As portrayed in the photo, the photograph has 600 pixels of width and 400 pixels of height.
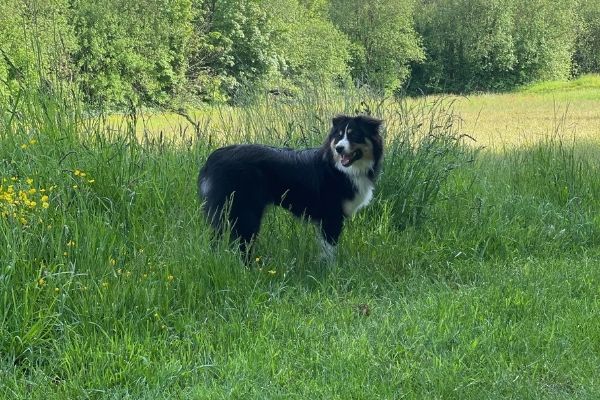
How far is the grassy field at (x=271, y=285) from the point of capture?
2725 mm

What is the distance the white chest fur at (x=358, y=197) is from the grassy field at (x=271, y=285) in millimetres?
241

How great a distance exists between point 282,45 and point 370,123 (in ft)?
95.8

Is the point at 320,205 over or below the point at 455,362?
over

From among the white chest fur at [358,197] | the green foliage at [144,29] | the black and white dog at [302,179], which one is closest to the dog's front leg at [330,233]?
the black and white dog at [302,179]

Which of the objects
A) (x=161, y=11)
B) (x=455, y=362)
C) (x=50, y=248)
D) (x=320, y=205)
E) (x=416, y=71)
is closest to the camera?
(x=455, y=362)

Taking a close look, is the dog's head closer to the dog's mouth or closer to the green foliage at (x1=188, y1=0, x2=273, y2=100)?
the dog's mouth

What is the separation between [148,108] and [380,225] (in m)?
3.27

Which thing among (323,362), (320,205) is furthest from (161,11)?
(323,362)

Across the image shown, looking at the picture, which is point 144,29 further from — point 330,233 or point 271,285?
point 271,285

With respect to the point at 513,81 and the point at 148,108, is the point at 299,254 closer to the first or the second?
the point at 148,108

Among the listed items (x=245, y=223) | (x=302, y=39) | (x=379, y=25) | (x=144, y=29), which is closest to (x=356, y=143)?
(x=245, y=223)

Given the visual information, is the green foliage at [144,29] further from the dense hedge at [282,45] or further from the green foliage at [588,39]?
the green foliage at [588,39]

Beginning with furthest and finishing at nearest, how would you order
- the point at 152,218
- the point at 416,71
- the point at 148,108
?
the point at 416,71 → the point at 148,108 → the point at 152,218

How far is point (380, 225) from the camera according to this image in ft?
16.2
